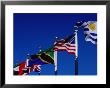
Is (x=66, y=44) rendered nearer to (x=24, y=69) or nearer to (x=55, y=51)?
(x=55, y=51)

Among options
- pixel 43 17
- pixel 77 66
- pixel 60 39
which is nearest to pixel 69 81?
pixel 77 66

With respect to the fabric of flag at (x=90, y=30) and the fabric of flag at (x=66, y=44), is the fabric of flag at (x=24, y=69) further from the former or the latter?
the fabric of flag at (x=90, y=30)

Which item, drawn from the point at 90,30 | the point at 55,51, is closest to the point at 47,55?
the point at 55,51

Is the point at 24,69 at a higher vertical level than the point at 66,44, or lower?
lower

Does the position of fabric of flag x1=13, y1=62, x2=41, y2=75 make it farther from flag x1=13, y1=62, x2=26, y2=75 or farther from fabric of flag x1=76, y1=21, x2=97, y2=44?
fabric of flag x1=76, y1=21, x2=97, y2=44

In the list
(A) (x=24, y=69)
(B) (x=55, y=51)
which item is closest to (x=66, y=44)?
(B) (x=55, y=51)

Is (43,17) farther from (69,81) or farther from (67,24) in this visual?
(69,81)

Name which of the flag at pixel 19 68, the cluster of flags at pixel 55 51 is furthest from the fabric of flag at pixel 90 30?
the flag at pixel 19 68

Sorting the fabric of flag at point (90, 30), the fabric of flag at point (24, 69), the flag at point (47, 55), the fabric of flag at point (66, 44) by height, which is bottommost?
the fabric of flag at point (24, 69)
